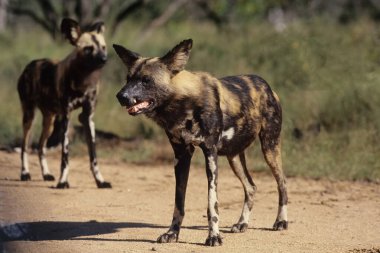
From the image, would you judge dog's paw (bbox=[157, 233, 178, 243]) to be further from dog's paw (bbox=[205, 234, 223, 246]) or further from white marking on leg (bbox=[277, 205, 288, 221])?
white marking on leg (bbox=[277, 205, 288, 221])

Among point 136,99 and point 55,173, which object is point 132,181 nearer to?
point 55,173

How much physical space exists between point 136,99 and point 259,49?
31.4ft

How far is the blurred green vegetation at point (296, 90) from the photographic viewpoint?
9120mm

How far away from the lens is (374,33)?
560 inches

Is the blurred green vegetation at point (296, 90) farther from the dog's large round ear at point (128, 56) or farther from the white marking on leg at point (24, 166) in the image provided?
the dog's large round ear at point (128, 56)

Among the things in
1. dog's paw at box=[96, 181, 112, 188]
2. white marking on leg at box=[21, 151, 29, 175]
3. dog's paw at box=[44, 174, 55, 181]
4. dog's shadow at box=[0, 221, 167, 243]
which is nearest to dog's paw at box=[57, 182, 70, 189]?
dog's paw at box=[96, 181, 112, 188]

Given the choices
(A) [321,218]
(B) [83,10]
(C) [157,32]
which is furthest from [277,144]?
(C) [157,32]

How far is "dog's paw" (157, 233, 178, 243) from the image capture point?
5152 millimetres

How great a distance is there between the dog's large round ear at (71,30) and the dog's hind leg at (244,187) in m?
2.75

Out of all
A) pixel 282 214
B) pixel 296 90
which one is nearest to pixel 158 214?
pixel 282 214

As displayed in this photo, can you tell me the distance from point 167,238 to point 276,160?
111 centimetres

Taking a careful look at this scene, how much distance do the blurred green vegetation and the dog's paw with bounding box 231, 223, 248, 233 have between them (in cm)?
280

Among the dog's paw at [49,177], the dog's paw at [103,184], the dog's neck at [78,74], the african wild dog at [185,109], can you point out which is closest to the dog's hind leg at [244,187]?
the african wild dog at [185,109]

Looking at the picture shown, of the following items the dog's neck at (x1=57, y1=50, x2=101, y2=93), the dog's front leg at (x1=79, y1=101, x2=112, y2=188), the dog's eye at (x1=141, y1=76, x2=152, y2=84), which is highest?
the dog's neck at (x1=57, y1=50, x2=101, y2=93)
